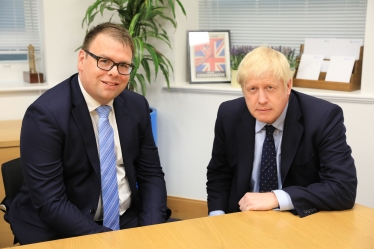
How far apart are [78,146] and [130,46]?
1.48 ft

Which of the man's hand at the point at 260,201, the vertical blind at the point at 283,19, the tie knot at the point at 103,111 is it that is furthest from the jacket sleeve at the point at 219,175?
the vertical blind at the point at 283,19

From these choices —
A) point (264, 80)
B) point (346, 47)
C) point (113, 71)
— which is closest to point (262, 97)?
point (264, 80)

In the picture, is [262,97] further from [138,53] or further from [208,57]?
[208,57]

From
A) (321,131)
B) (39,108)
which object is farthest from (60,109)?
(321,131)

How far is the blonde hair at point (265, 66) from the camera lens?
1.89m

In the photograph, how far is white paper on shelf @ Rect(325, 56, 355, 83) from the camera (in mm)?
3184

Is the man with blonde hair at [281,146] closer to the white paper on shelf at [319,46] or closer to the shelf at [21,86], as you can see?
the white paper on shelf at [319,46]

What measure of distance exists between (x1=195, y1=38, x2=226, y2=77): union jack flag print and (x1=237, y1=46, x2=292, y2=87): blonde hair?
168cm

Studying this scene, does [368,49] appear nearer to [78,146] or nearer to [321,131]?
[321,131]

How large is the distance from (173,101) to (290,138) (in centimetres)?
173

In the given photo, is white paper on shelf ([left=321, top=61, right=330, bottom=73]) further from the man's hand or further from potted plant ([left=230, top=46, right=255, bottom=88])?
the man's hand

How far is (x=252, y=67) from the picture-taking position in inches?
74.9

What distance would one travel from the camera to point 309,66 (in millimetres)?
3338

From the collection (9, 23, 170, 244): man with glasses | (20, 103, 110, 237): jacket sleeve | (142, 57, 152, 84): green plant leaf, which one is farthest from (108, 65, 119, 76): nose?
→ (142, 57, 152, 84): green plant leaf
